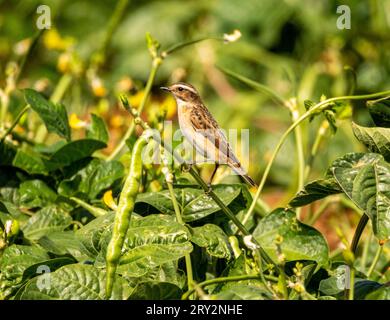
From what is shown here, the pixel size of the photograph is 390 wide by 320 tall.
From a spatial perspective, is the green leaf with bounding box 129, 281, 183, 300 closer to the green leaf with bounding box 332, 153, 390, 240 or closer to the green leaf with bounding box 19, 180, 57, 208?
the green leaf with bounding box 332, 153, 390, 240

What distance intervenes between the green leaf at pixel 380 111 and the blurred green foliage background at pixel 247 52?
2510 millimetres

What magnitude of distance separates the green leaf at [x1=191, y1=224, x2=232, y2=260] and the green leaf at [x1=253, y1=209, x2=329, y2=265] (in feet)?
0.39

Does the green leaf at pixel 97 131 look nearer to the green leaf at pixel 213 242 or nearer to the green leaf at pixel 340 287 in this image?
the green leaf at pixel 213 242

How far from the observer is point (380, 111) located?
1.63 meters

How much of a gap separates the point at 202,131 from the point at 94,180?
50cm

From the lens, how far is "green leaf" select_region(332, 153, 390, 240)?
1424mm

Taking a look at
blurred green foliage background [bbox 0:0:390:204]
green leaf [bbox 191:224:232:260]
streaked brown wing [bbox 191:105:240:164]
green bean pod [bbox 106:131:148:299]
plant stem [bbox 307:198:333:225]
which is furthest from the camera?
blurred green foliage background [bbox 0:0:390:204]

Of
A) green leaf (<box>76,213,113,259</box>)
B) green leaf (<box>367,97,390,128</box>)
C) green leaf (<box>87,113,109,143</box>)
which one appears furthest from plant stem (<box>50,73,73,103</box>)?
green leaf (<box>367,97,390,128</box>)

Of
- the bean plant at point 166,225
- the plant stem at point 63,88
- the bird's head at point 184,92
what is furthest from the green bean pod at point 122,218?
the plant stem at point 63,88

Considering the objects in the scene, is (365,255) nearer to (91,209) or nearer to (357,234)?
(357,234)

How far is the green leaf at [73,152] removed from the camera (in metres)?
1.95

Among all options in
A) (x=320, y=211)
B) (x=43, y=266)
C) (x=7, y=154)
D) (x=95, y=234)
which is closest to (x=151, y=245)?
(x=95, y=234)
